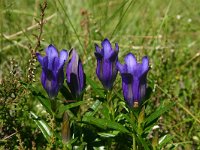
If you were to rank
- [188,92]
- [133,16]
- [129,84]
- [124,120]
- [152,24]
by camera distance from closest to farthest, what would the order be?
[129,84], [124,120], [188,92], [152,24], [133,16]

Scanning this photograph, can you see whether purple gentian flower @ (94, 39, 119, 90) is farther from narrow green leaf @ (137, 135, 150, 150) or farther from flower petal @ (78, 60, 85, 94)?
narrow green leaf @ (137, 135, 150, 150)

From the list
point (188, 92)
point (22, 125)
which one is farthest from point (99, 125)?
point (188, 92)

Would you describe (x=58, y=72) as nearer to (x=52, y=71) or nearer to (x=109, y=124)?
(x=52, y=71)

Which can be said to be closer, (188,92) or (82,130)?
(82,130)

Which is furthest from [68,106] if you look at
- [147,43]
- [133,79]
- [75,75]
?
[147,43]

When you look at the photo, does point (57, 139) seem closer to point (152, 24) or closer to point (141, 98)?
point (141, 98)

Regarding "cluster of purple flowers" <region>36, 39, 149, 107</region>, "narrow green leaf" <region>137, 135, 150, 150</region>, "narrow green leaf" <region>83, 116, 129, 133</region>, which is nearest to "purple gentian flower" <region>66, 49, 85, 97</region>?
"cluster of purple flowers" <region>36, 39, 149, 107</region>
